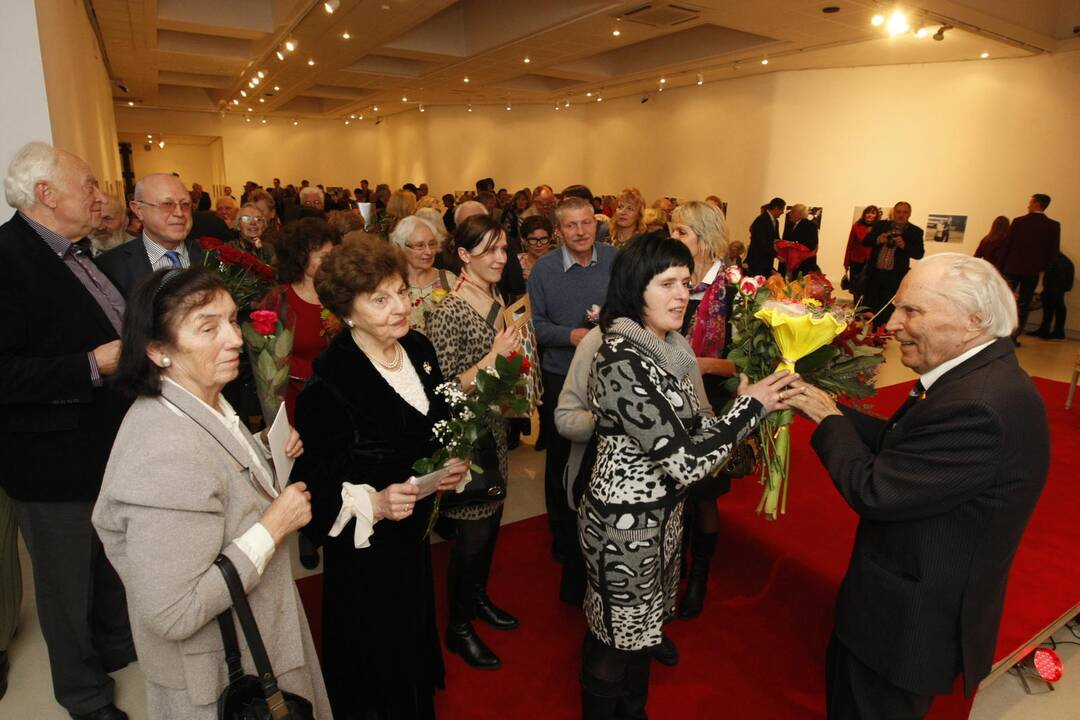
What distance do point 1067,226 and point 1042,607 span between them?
8.46 meters

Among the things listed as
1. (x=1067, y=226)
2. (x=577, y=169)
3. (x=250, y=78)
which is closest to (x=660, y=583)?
(x=1067, y=226)

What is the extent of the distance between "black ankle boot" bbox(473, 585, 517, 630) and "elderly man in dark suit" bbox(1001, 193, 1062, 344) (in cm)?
879

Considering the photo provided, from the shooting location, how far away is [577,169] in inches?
744

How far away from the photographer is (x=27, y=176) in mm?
2129

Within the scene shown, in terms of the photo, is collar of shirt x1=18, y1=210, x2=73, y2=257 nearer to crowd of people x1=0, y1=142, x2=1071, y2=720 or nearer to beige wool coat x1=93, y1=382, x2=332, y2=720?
crowd of people x1=0, y1=142, x2=1071, y2=720

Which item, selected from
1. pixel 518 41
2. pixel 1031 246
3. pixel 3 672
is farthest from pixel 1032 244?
pixel 3 672

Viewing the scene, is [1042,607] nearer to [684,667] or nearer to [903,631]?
[684,667]

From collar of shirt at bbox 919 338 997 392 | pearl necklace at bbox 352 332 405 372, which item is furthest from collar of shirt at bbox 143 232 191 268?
collar of shirt at bbox 919 338 997 392

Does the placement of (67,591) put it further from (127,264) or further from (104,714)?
(127,264)

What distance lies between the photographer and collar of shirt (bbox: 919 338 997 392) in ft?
5.43

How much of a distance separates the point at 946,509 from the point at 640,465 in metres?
0.79

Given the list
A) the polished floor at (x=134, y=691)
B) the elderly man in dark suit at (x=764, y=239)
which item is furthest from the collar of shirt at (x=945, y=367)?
the elderly man in dark suit at (x=764, y=239)

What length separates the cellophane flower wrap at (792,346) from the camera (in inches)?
76.6

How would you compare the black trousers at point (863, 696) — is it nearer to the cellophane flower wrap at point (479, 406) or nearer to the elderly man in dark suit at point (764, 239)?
the cellophane flower wrap at point (479, 406)
